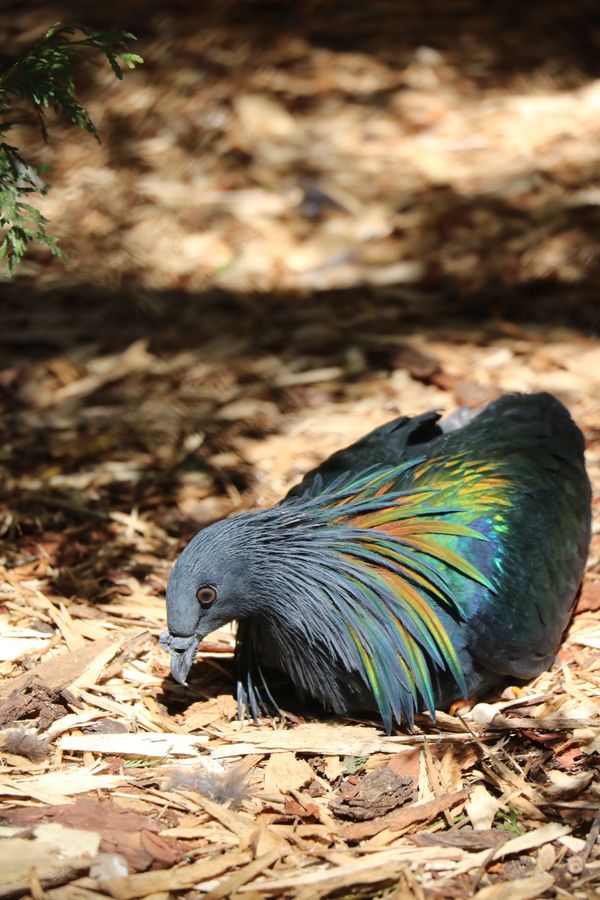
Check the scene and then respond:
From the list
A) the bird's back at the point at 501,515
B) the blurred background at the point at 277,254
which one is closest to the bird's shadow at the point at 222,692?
the bird's back at the point at 501,515

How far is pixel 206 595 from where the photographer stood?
14.8ft

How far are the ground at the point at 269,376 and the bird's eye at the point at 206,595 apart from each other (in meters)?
0.55

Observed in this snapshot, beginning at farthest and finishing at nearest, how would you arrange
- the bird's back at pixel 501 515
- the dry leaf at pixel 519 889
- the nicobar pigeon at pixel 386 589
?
1. the bird's back at pixel 501 515
2. the nicobar pigeon at pixel 386 589
3. the dry leaf at pixel 519 889

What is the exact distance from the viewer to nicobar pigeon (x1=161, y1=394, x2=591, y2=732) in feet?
15.0

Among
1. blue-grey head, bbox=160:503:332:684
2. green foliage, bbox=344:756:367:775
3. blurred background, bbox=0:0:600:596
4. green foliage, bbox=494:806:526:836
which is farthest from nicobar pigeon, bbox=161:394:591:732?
blurred background, bbox=0:0:600:596

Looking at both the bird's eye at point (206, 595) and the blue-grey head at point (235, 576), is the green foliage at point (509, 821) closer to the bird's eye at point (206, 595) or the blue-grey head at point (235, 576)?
the blue-grey head at point (235, 576)

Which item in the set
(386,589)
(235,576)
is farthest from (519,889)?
(235,576)

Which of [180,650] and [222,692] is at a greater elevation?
[180,650]

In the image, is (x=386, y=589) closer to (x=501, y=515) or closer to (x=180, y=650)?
(x=501, y=515)

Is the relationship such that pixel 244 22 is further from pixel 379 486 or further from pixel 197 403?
pixel 379 486

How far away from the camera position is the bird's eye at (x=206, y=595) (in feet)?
14.7

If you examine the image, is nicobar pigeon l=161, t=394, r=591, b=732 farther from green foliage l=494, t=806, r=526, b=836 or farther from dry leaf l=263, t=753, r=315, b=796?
green foliage l=494, t=806, r=526, b=836

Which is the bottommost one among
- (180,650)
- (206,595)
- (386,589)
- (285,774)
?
Answer: (285,774)

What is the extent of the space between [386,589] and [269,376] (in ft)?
9.83
